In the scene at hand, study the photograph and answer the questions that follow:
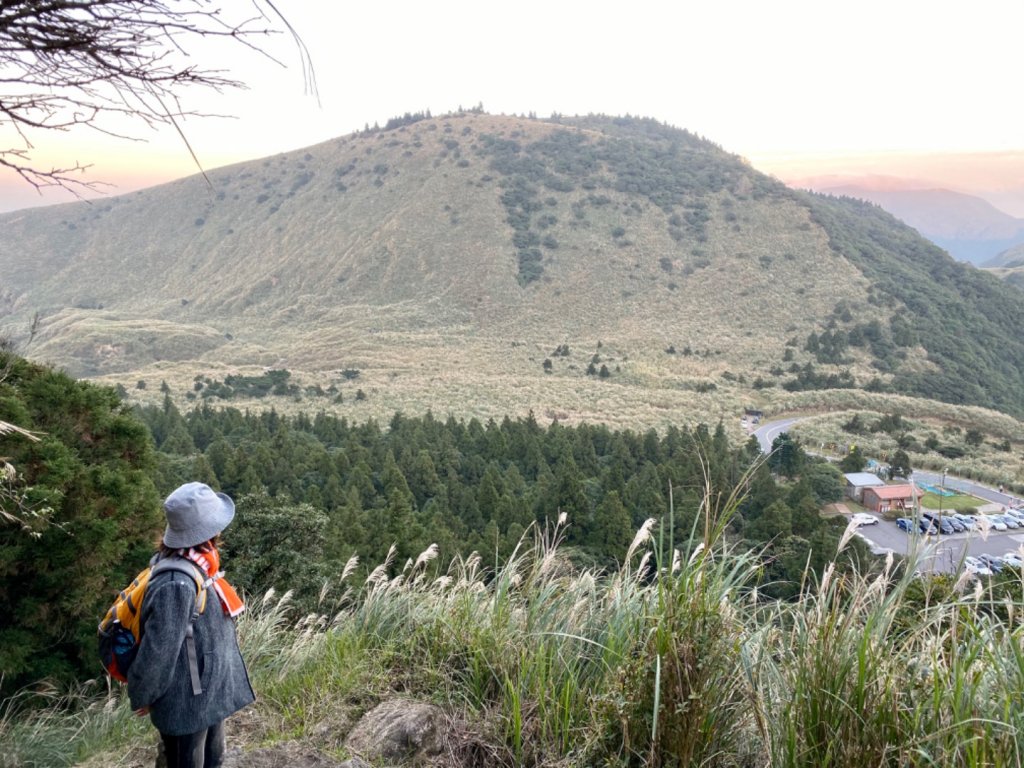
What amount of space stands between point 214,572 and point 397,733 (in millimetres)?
966

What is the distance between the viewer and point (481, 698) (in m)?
2.88

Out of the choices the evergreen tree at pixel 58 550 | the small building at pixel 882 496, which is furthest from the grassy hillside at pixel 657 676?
the small building at pixel 882 496

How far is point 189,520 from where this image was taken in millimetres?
2428

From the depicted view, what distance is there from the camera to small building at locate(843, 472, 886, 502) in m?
25.8

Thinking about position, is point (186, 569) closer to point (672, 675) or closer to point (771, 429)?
point (672, 675)

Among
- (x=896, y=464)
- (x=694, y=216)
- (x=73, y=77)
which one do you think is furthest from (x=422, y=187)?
(x=73, y=77)

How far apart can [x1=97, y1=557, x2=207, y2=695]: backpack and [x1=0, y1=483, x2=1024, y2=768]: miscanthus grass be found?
767 millimetres

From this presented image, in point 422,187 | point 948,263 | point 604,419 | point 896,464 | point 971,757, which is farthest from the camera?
point 422,187

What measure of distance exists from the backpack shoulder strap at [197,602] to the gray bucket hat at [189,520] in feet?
0.21

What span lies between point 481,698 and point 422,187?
89.3 metres

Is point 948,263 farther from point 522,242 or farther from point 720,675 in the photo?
point 720,675

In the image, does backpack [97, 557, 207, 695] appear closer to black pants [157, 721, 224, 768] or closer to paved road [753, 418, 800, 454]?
black pants [157, 721, 224, 768]

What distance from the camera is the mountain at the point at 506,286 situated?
49125 millimetres

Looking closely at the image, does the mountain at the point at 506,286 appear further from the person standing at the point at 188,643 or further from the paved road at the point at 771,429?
the person standing at the point at 188,643
